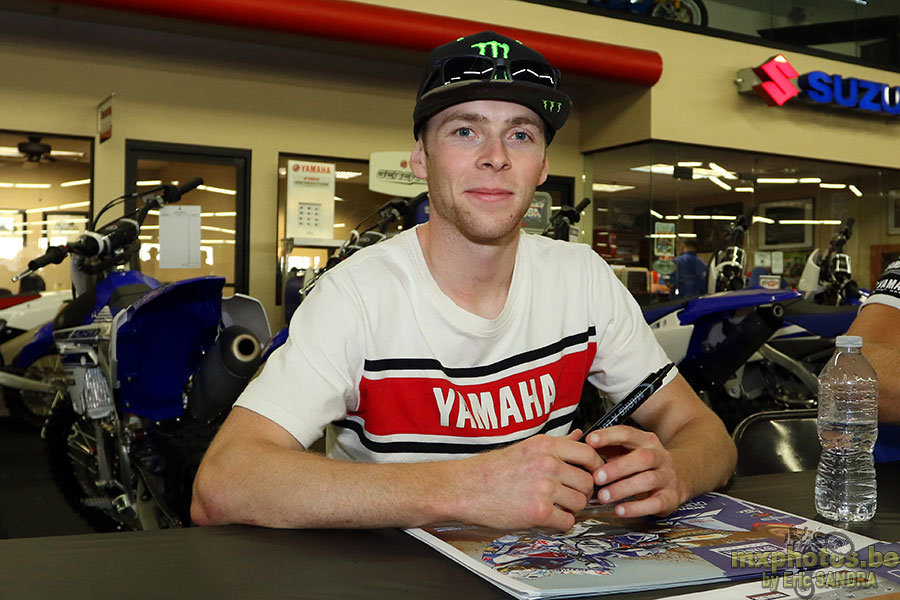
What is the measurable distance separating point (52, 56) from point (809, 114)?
263 inches

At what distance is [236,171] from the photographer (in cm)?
649

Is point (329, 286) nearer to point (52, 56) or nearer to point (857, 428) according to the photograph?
point (857, 428)

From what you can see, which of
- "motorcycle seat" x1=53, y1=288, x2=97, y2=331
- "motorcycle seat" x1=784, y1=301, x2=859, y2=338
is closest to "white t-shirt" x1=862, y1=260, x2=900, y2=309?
"motorcycle seat" x1=784, y1=301, x2=859, y2=338

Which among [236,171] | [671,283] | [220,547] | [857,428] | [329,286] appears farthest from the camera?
[671,283]

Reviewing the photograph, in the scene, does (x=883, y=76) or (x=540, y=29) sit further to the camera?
(x=883, y=76)

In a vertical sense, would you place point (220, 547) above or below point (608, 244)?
below

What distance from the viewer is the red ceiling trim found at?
214 inches

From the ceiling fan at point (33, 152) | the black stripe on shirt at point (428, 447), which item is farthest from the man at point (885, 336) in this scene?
the ceiling fan at point (33, 152)

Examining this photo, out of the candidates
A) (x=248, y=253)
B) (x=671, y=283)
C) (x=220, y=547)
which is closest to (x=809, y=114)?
(x=671, y=283)

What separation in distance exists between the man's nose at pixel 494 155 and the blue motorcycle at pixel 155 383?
1187 millimetres

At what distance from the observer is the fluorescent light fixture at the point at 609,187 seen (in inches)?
305

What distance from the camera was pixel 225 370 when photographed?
93.4 inches

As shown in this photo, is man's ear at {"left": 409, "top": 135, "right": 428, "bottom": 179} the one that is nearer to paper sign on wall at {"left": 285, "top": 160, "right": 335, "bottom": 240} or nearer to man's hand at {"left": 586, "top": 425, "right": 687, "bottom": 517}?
man's hand at {"left": 586, "top": 425, "right": 687, "bottom": 517}

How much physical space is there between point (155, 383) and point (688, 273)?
6068 mm
